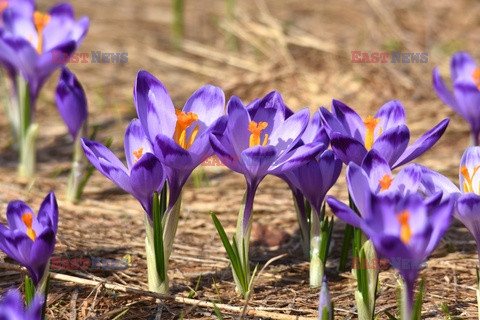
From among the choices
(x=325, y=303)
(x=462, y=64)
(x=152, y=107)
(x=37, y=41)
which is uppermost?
(x=37, y=41)

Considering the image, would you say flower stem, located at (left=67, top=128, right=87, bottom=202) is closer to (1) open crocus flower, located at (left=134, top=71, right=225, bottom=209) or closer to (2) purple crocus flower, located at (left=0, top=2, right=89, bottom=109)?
(2) purple crocus flower, located at (left=0, top=2, right=89, bottom=109)

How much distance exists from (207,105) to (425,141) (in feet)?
2.05

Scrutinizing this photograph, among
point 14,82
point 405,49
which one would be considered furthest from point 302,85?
point 14,82

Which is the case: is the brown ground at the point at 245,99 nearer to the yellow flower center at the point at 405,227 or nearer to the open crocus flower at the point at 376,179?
the open crocus flower at the point at 376,179

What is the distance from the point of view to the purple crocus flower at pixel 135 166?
2035mm

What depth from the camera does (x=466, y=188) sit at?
82.9 inches

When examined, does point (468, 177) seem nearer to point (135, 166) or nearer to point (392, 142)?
point (392, 142)

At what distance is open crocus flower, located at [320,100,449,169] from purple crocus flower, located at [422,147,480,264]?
0.35 feet

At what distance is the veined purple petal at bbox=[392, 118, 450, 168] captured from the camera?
2.14 m

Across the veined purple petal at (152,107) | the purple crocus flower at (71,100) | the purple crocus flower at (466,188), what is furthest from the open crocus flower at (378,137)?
the purple crocus flower at (71,100)

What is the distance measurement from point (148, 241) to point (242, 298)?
0.32 m

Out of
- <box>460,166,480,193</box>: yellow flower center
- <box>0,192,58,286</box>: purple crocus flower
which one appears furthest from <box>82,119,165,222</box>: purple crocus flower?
<box>460,166,480,193</box>: yellow flower center

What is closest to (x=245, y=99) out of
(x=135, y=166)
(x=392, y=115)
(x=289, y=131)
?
(x=392, y=115)

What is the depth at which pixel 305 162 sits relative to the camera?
2.05m
